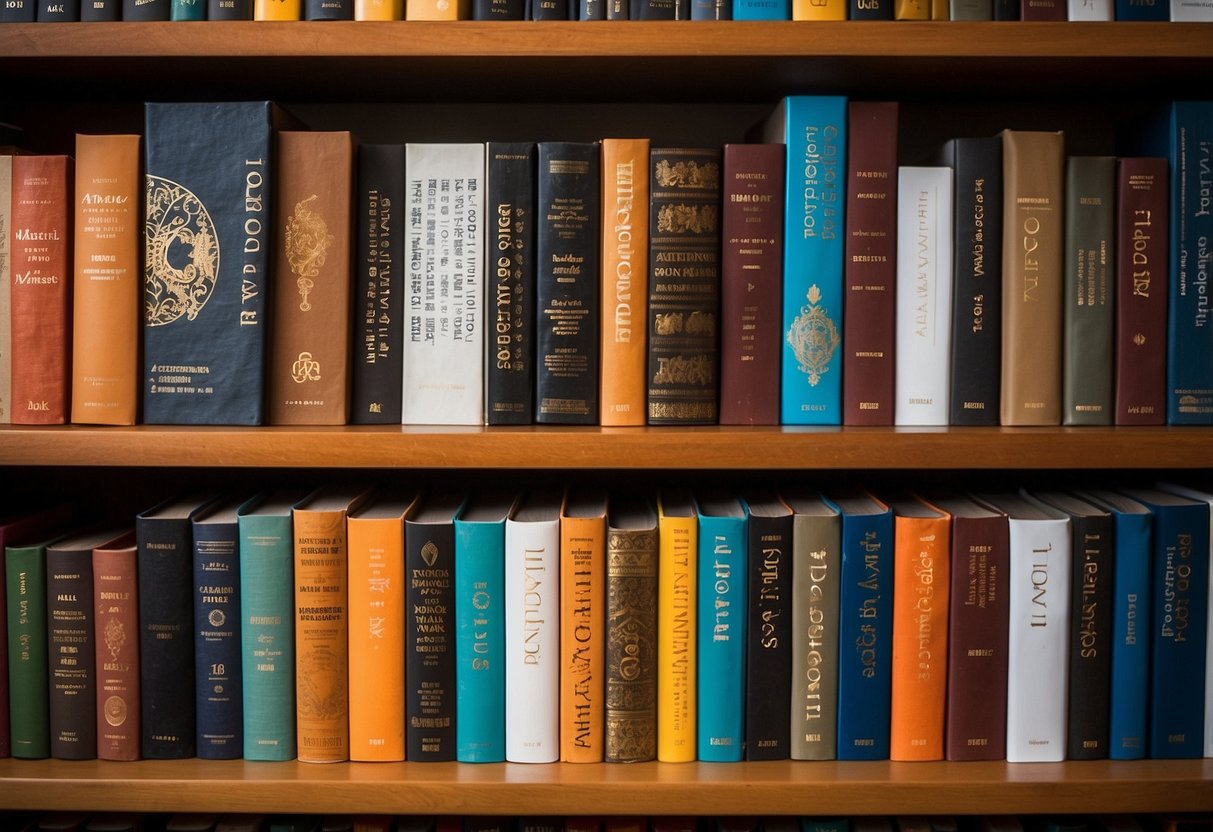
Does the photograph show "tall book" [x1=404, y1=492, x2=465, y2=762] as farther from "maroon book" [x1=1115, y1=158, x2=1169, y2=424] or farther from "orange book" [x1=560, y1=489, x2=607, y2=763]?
"maroon book" [x1=1115, y1=158, x2=1169, y2=424]

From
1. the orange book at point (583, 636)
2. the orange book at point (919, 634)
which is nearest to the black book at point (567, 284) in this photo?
the orange book at point (583, 636)

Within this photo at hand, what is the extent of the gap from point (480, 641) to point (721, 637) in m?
0.24

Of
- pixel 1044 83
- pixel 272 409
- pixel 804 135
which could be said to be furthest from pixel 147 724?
pixel 1044 83

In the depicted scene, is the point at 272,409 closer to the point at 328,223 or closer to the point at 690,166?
the point at 328,223

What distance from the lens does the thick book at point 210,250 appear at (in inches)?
33.5

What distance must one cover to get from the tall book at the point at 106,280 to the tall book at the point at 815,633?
0.68 m

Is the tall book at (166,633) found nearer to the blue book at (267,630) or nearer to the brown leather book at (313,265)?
the blue book at (267,630)

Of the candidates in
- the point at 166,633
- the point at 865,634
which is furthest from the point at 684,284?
the point at 166,633

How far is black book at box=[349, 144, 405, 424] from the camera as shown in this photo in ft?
2.89

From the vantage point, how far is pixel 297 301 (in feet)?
2.86

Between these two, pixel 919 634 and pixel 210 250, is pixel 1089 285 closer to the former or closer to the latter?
pixel 919 634

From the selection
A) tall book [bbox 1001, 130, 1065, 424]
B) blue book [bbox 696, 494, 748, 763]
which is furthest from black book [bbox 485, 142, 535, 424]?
tall book [bbox 1001, 130, 1065, 424]

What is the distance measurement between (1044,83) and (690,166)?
426mm

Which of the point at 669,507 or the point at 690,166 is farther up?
the point at 690,166
